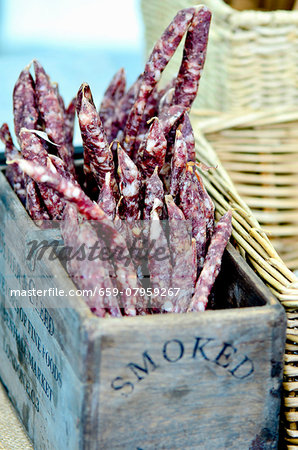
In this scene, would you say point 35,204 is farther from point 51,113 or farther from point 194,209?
point 194,209

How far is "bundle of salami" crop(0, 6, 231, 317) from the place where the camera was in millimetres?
884

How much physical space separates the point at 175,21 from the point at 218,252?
0.40 metres

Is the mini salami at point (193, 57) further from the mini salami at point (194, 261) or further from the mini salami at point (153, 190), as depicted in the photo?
the mini salami at point (194, 261)

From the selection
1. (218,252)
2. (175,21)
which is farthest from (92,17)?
(218,252)

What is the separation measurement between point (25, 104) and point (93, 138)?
19 cm

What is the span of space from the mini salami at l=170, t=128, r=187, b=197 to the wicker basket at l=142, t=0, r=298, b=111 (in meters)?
0.69

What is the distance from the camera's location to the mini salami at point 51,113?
1.11 m

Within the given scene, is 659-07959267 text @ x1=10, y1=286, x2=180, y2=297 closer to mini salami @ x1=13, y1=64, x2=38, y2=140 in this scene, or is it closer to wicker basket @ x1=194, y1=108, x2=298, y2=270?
mini salami @ x1=13, y1=64, x2=38, y2=140

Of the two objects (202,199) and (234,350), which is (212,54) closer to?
(202,199)

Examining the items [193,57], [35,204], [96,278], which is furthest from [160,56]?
[96,278]

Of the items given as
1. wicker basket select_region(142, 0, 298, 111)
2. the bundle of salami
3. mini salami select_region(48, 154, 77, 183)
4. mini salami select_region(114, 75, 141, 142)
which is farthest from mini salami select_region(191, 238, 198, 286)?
wicker basket select_region(142, 0, 298, 111)

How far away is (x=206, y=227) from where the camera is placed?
3.38 ft

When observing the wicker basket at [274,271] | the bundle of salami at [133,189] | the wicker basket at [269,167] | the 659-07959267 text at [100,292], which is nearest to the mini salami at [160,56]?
the bundle of salami at [133,189]

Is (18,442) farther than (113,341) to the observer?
Yes
